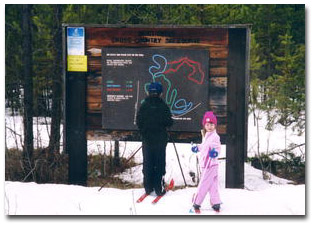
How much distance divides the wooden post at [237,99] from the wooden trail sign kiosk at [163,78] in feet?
0.05

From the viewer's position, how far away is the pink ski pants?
5.61 meters

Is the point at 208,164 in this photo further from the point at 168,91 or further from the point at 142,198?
the point at 168,91

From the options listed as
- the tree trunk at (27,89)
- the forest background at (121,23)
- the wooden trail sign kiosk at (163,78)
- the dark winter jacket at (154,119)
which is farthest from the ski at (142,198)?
the tree trunk at (27,89)

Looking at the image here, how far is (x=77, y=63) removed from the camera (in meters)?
7.11

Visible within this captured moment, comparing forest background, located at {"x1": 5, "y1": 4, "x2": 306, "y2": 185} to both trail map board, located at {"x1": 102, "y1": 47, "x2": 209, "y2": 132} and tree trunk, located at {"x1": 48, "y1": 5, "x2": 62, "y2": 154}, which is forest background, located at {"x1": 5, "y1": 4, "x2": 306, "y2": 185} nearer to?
tree trunk, located at {"x1": 48, "y1": 5, "x2": 62, "y2": 154}

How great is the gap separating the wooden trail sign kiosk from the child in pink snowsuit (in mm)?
1257

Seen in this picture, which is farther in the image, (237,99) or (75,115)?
(75,115)

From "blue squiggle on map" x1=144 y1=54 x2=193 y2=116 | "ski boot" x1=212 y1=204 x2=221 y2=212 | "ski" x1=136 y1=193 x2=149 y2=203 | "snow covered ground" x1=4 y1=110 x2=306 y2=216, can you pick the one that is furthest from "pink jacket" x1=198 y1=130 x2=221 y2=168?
"blue squiggle on map" x1=144 y1=54 x2=193 y2=116

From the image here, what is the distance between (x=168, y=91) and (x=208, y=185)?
6.20 ft

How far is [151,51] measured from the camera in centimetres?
690

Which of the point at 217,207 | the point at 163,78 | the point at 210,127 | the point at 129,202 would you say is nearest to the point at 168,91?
the point at 163,78

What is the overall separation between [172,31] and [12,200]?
3620 mm

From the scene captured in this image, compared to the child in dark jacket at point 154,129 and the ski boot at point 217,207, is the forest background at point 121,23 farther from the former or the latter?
the ski boot at point 217,207

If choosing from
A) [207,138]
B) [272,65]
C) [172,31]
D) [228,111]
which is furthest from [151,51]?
[272,65]
